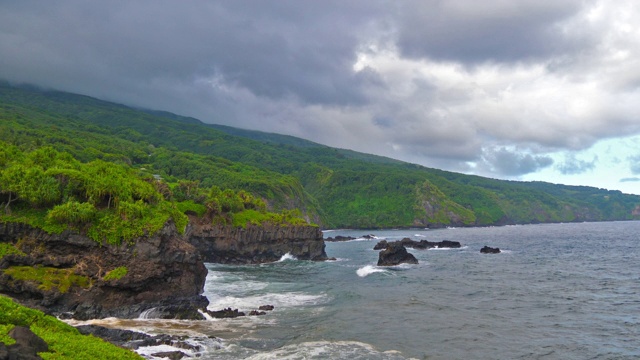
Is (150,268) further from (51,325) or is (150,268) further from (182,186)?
(182,186)

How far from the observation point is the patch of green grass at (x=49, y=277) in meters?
36.6

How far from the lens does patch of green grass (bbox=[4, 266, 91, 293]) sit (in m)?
36.6

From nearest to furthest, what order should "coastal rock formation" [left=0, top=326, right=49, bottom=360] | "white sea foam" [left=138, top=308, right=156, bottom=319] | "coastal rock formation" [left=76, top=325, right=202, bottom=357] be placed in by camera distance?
"coastal rock formation" [left=0, top=326, right=49, bottom=360] → "coastal rock formation" [left=76, top=325, right=202, bottom=357] → "white sea foam" [left=138, top=308, right=156, bottom=319]

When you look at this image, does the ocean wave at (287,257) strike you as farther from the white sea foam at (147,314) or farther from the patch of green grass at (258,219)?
the white sea foam at (147,314)

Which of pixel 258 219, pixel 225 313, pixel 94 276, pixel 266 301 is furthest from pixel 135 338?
pixel 258 219

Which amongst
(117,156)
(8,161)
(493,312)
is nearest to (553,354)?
(493,312)

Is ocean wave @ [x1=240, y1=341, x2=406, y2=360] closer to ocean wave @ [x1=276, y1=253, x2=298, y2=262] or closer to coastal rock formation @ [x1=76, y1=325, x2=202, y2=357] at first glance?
coastal rock formation @ [x1=76, y1=325, x2=202, y2=357]

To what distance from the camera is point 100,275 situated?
39.8 meters

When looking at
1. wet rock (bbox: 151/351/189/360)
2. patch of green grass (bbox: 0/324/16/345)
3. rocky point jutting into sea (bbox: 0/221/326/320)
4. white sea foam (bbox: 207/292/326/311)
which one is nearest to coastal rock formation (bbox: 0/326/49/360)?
patch of green grass (bbox: 0/324/16/345)

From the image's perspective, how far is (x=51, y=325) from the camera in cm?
2144

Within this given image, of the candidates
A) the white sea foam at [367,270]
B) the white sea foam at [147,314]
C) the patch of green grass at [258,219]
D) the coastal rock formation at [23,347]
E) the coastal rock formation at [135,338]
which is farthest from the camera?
the patch of green grass at [258,219]

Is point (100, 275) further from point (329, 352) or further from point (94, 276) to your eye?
point (329, 352)

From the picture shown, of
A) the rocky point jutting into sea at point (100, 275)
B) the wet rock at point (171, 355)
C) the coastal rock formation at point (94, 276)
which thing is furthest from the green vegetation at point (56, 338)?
the rocky point jutting into sea at point (100, 275)

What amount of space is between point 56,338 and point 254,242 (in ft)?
234
